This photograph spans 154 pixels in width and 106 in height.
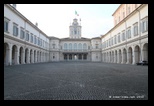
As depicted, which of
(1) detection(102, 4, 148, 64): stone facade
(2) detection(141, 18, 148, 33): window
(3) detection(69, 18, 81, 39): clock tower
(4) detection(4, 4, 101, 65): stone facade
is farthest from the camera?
(3) detection(69, 18, 81, 39): clock tower

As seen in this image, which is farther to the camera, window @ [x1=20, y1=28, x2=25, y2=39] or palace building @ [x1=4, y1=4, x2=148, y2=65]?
window @ [x1=20, y1=28, x2=25, y2=39]

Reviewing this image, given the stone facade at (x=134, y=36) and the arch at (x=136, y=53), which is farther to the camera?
the arch at (x=136, y=53)

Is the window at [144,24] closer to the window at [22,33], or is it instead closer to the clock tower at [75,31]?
the window at [22,33]

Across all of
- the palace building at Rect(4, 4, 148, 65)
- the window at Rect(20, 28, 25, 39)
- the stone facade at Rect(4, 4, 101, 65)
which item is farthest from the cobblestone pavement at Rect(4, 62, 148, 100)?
the window at Rect(20, 28, 25, 39)

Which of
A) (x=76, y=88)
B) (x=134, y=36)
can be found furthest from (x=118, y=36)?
(x=76, y=88)

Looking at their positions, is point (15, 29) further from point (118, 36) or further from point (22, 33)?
point (118, 36)

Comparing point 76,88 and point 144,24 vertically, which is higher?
point 144,24

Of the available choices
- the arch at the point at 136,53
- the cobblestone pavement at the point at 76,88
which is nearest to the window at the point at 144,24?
the arch at the point at 136,53

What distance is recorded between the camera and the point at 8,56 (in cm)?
2148

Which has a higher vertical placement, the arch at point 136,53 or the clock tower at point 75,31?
the clock tower at point 75,31

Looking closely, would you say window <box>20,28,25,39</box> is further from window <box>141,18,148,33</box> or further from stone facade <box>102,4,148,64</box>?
window <box>141,18,148,33</box>
